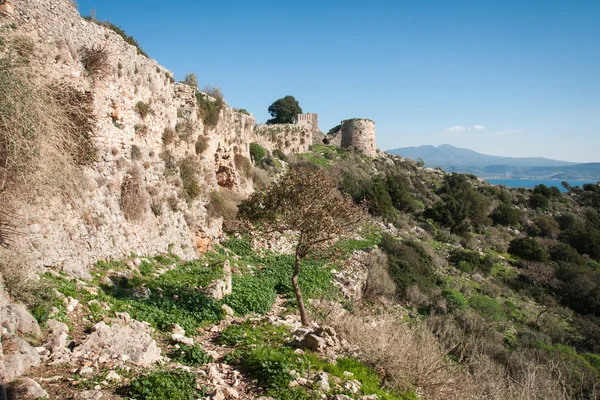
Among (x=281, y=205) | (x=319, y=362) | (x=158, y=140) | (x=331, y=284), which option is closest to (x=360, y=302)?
(x=331, y=284)

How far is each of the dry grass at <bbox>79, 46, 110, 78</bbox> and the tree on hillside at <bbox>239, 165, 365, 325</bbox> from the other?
5.47 meters

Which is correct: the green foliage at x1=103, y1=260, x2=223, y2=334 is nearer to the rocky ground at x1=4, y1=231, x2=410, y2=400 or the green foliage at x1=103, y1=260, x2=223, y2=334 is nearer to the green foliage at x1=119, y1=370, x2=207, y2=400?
the rocky ground at x1=4, y1=231, x2=410, y2=400

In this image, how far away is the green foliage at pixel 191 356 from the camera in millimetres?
6332

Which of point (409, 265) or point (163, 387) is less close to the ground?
point (163, 387)

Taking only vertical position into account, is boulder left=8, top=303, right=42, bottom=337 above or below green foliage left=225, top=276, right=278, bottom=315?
above

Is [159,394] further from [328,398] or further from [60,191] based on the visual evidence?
[60,191]

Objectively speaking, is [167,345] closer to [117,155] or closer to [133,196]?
[133,196]

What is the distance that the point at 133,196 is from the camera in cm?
1052

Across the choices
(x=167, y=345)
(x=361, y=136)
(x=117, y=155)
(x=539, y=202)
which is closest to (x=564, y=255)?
(x=539, y=202)

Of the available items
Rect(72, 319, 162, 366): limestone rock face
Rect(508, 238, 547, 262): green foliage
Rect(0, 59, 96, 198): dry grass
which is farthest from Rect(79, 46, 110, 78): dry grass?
Rect(508, 238, 547, 262): green foliage

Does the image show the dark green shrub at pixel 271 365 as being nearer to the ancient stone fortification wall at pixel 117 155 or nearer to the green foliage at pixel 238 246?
the ancient stone fortification wall at pixel 117 155

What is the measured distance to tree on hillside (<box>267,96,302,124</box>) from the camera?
48.8 m

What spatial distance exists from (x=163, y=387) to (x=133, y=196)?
22.2 feet

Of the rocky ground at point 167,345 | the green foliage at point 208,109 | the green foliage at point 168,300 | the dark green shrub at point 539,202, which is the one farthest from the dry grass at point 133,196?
the dark green shrub at point 539,202
